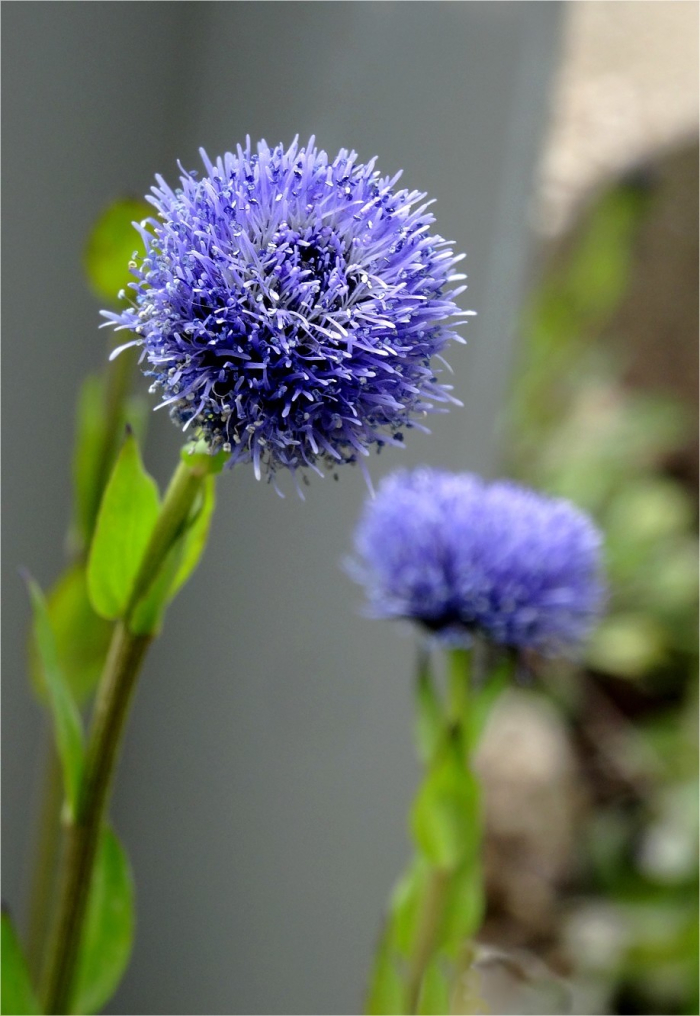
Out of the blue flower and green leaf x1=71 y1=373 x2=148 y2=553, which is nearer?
the blue flower

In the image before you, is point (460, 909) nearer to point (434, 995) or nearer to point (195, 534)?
point (434, 995)

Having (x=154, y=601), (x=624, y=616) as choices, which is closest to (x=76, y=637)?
(x=154, y=601)

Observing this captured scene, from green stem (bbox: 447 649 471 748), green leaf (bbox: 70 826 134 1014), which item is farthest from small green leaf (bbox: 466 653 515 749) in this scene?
green leaf (bbox: 70 826 134 1014)

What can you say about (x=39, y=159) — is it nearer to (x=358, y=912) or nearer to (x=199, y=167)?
(x=199, y=167)

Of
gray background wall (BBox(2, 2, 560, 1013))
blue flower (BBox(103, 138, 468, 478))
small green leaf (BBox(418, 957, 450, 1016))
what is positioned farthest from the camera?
gray background wall (BBox(2, 2, 560, 1013))

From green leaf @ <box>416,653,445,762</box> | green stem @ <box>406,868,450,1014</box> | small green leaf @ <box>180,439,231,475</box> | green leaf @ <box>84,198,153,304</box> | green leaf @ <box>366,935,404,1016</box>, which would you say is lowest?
green leaf @ <box>366,935,404,1016</box>

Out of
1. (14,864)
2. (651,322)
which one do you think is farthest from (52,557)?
(651,322)

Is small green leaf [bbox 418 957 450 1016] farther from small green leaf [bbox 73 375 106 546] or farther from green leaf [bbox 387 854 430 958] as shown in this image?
small green leaf [bbox 73 375 106 546]
